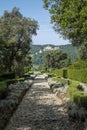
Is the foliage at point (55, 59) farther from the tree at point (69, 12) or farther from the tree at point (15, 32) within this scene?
the tree at point (69, 12)

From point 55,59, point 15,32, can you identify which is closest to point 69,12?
point 15,32

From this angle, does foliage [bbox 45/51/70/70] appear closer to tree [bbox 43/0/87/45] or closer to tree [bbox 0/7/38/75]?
tree [bbox 0/7/38/75]

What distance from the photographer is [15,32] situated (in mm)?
56625

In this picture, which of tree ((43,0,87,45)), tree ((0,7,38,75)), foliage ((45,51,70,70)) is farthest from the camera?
foliage ((45,51,70,70))

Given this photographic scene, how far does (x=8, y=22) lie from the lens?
56969 mm

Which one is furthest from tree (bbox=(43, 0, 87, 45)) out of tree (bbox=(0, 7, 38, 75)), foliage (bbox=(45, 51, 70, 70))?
foliage (bbox=(45, 51, 70, 70))

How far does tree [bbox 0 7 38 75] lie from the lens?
55875mm

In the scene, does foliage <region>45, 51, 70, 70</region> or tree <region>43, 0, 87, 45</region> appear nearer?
tree <region>43, 0, 87, 45</region>

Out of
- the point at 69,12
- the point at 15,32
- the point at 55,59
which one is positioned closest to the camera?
the point at 69,12

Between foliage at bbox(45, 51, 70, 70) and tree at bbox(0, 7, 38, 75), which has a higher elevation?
tree at bbox(0, 7, 38, 75)

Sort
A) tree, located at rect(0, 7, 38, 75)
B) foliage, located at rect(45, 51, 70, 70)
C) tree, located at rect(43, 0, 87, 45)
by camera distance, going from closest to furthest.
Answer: tree, located at rect(43, 0, 87, 45) < tree, located at rect(0, 7, 38, 75) < foliage, located at rect(45, 51, 70, 70)

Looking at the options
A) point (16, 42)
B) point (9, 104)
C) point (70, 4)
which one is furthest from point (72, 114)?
point (16, 42)

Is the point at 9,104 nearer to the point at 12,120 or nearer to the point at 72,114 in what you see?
the point at 12,120

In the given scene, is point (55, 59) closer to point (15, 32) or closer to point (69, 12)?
point (15, 32)
